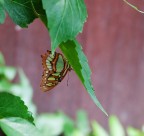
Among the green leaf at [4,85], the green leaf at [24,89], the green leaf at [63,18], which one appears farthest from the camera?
the green leaf at [24,89]

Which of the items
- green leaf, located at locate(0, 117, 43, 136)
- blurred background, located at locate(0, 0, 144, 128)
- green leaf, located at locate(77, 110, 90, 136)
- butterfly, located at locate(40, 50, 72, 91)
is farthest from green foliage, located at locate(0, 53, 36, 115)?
green leaf, located at locate(0, 117, 43, 136)

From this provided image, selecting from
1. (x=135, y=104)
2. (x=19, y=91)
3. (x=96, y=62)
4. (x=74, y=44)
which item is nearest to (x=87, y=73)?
(x=74, y=44)

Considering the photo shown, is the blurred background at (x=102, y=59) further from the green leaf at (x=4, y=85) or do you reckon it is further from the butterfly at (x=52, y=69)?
the butterfly at (x=52, y=69)

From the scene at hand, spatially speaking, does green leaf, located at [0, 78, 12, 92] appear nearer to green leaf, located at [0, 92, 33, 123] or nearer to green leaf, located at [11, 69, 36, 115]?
green leaf, located at [11, 69, 36, 115]

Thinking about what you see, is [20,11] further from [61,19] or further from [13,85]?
[13,85]

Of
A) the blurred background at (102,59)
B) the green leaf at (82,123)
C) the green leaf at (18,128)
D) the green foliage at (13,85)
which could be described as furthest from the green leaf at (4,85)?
the green leaf at (18,128)

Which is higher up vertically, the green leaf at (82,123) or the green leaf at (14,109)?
the green leaf at (14,109)

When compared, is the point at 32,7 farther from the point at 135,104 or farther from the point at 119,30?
the point at 135,104

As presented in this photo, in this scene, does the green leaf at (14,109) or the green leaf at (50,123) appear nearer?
the green leaf at (14,109)
